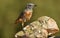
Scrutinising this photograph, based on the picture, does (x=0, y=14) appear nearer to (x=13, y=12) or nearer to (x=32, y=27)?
(x=13, y=12)

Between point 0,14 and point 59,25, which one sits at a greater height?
point 0,14

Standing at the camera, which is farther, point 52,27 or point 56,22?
point 56,22

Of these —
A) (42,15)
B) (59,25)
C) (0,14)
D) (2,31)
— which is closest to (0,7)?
(0,14)

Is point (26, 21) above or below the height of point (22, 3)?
below

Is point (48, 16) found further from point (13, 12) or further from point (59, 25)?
point (13, 12)

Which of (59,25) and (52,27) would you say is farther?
(59,25)

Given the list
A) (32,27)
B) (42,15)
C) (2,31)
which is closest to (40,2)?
(42,15)

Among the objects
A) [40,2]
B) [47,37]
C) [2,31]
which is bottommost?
[47,37]
